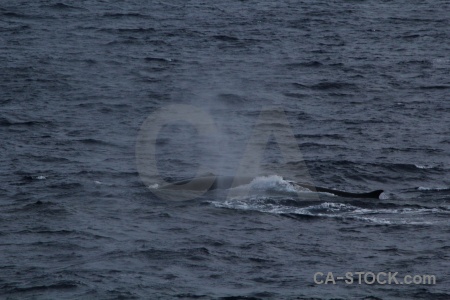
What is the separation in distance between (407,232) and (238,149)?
11250mm

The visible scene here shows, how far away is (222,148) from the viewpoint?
35.6m

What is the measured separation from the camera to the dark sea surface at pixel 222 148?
73.8ft

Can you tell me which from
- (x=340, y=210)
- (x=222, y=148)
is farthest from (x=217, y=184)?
(x=222, y=148)

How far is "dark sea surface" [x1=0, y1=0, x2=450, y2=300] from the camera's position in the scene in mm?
22500

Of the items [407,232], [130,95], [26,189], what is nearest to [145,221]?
[26,189]

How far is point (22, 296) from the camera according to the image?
20672mm

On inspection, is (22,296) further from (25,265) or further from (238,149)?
(238,149)

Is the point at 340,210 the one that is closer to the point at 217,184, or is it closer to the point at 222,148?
the point at 217,184

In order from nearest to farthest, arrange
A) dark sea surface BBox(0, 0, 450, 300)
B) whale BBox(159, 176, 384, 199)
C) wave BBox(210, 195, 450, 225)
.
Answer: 1. dark sea surface BBox(0, 0, 450, 300)
2. wave BBox(210, 195, 450, 225)
3. whale BBox(159, 176, 384, 199)

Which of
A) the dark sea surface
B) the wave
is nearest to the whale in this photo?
the dark sea surface

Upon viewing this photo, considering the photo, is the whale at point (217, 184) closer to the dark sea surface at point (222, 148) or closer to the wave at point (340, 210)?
the dark sea surface at point (222, 148)

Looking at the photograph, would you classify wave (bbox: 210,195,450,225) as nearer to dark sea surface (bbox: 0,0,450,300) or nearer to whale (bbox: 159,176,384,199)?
dark sea surface (bbox: 0,0,450,300)

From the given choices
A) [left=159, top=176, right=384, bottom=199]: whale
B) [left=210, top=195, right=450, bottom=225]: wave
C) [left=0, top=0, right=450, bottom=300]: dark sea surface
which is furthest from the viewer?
[left=159, top=176, right=384, bottom=199]: whale

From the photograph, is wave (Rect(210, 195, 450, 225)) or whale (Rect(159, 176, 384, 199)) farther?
whale (Rect(159, 176, 384, 199))
